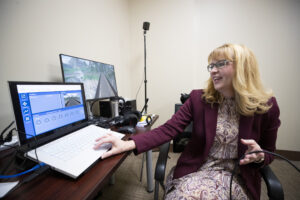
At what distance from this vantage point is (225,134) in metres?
0.70

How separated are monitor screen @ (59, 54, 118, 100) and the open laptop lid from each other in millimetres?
174

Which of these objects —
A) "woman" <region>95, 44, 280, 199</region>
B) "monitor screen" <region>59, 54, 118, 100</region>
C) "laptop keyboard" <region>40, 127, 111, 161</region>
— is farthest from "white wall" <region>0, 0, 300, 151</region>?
"woman" <region>95, 44, 280, 199</region>

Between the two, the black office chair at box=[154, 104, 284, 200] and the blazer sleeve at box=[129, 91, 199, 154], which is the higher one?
the blazer sleeve at box=[129, 91, 199, 154]

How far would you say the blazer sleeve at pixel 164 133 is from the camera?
0.64 meters

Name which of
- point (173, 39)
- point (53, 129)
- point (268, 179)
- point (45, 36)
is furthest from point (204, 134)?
point (173, 39)

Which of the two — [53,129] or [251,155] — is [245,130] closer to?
[251,155]

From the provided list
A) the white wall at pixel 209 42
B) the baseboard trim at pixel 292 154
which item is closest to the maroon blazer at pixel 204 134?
the white wall at pixel 209 42

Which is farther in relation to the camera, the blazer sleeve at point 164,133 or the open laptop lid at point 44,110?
the blazer sleeve at point 164,133

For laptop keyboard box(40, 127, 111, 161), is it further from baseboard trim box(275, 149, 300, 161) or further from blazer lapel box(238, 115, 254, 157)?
baseboard trim box(275, 149, 300, 161)

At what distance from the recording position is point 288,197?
119 centimetres

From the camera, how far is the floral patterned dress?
596mm

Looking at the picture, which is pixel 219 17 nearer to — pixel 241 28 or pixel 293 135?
pixel 241 28

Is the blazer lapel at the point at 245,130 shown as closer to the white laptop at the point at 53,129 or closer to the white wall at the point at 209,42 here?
the white laptop at the point at 53,129

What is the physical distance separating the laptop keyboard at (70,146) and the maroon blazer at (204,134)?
22 cm
